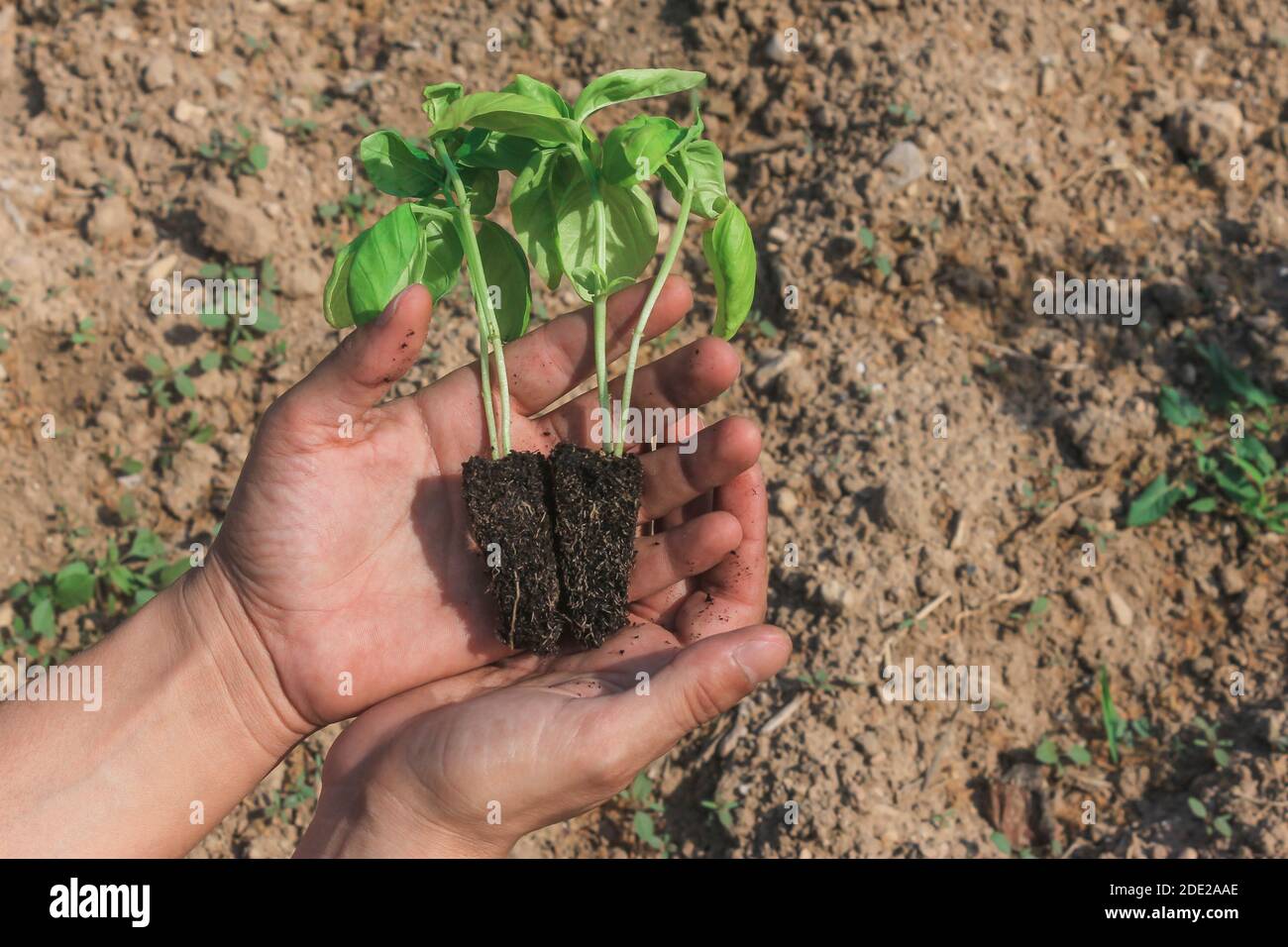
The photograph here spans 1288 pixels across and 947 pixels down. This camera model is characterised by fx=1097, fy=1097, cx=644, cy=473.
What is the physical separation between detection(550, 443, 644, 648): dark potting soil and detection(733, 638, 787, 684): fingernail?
45 cm

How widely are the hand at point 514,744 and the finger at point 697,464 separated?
0.34 m

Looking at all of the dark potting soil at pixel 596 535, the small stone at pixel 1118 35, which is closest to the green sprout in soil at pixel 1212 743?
the dark potting soil at pixel 596 535

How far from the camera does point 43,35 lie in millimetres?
3939

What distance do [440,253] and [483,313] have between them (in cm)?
22

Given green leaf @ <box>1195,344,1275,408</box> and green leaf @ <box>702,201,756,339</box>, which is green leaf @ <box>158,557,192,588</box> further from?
green leaf @ <box>1195,344,1275,408</box>

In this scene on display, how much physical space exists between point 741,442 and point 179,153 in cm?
251

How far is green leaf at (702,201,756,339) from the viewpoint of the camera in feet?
7.80

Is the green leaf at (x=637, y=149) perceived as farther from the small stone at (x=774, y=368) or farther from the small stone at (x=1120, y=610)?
the small stone at (x=1120, y=610)

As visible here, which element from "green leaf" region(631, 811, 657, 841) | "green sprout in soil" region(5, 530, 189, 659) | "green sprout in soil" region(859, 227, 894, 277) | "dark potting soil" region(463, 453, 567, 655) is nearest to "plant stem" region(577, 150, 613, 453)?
"dark potting soil" region(463, 453, 567, 655)

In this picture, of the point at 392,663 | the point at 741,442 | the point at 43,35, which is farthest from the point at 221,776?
the point at 43,35

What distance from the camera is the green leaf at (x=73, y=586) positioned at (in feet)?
10.4

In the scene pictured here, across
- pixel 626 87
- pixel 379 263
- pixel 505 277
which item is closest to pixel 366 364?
pixel 379 263

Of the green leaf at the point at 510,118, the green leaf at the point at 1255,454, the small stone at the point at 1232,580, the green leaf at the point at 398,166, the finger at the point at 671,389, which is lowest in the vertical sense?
the small stone at the point at 1232,580

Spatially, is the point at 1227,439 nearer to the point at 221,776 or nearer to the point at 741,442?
the point at 741,442
